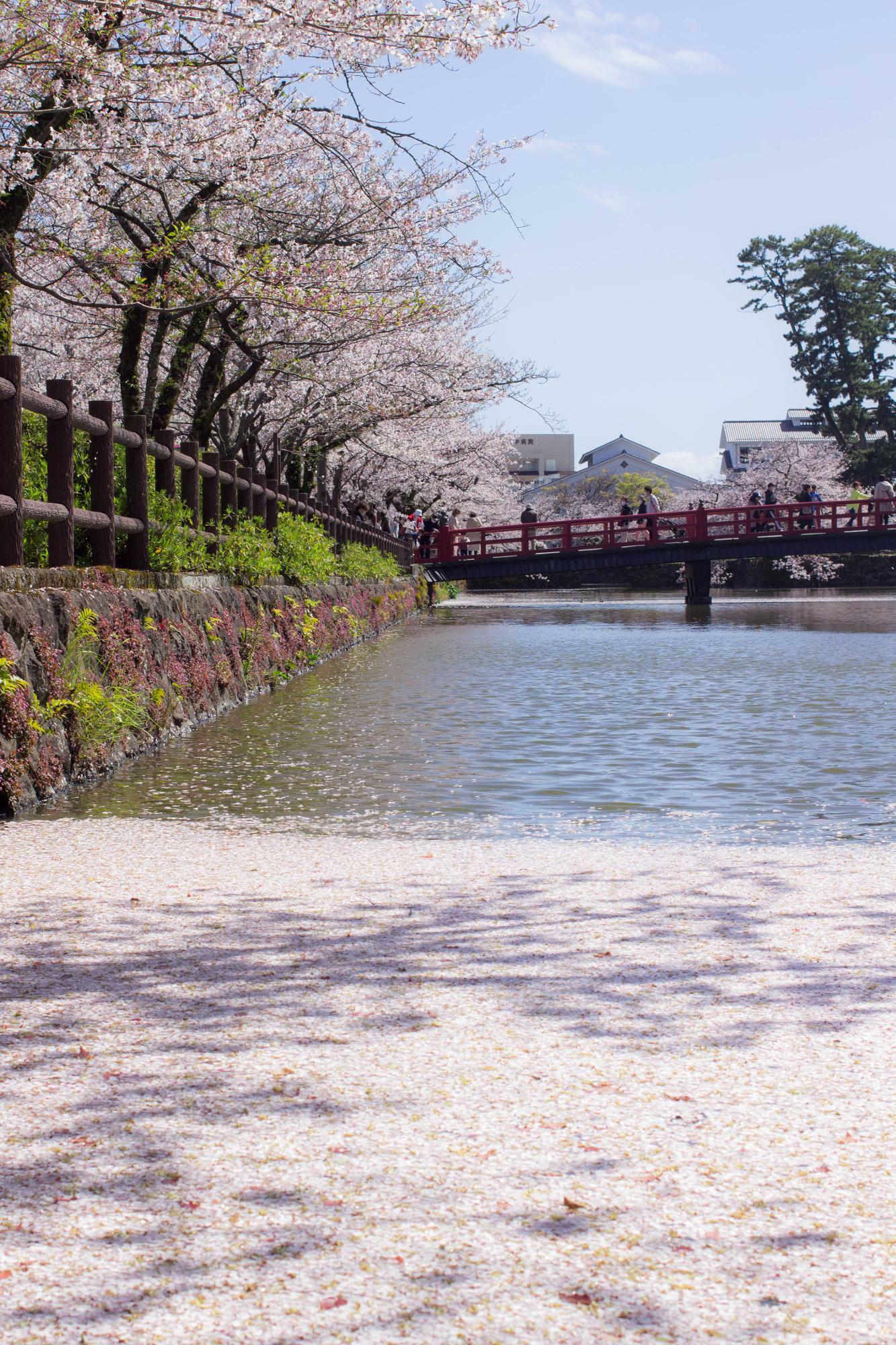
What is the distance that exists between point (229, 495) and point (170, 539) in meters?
4.55

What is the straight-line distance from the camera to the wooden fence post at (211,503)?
1501 cm

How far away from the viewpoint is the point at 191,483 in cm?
1406

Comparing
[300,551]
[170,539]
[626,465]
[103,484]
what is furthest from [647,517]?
[626,465]

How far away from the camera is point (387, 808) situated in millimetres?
7867

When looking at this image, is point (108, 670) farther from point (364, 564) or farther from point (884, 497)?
point (884, 497)

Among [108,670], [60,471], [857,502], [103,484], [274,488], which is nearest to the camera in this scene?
[108,670]

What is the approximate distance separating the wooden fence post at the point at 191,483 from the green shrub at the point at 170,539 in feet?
2.31

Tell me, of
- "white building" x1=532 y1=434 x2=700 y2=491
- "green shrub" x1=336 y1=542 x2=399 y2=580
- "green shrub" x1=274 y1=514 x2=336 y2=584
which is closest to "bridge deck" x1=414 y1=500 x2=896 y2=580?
"green shrub" x1=336 y1=542 x2=399 y2=580

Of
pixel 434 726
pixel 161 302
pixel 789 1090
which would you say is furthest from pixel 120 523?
pixel 789 1090

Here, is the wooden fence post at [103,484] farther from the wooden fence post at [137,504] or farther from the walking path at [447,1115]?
the walking path at [447,1115]

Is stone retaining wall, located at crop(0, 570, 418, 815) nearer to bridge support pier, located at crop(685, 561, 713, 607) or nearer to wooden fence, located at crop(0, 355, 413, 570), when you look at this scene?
wooden fence, located at crop(0, 355, 413, 570)

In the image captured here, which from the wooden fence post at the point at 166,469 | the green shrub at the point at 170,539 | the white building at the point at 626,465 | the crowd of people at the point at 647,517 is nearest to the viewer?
the green shrub at the point at 170,539

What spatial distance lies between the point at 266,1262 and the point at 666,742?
827 cm

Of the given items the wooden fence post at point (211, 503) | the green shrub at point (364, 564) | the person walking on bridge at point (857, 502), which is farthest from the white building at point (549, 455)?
the wooden fence post at point (211, 503)
